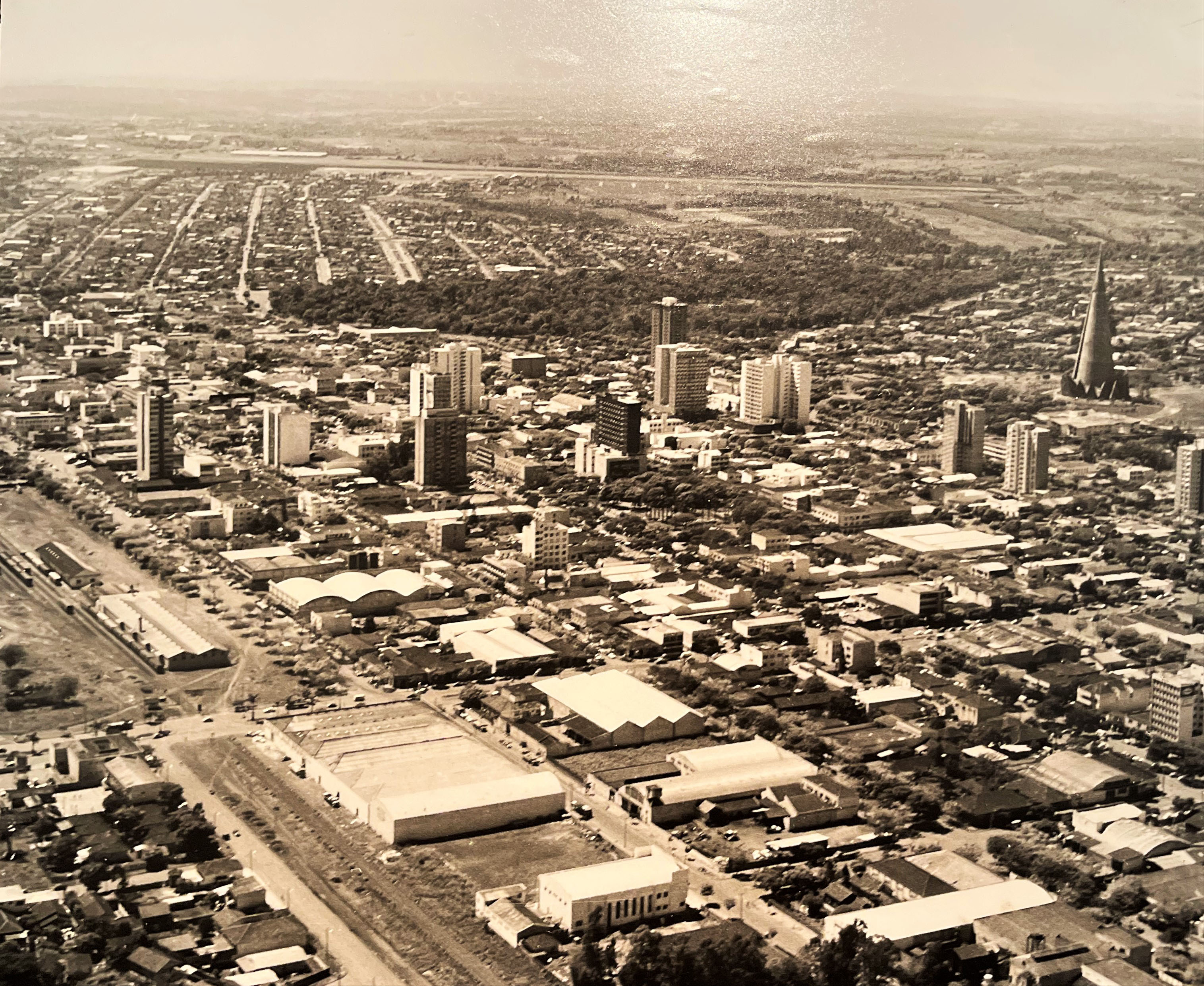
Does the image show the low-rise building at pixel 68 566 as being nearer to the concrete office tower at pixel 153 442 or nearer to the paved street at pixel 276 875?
the concrete office tower at pixel 153 442

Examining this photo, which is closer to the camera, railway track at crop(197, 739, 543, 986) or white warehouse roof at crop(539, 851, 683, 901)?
railway track at crop(197, 739, 543, 986)

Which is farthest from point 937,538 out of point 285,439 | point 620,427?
point 285,439

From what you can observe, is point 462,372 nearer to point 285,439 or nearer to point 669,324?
point 285,439

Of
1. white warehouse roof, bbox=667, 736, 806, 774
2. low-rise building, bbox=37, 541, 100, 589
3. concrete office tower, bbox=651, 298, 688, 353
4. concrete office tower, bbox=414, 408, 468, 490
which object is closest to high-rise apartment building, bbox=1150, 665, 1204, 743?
white warehouse roof, bbox=667, 736, 806, 774

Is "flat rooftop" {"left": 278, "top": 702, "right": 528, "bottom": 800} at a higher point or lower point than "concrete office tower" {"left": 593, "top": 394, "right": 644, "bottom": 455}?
lower

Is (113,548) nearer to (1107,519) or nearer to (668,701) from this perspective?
(668,701)

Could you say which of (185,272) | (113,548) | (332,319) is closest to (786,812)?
(113,548)

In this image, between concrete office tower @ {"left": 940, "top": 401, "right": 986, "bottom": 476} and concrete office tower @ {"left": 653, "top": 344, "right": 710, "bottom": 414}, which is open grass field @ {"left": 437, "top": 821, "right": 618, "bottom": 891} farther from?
concrete office tower @ {"left": 653, "top": 344, "right": 710, "bottom": 414}
